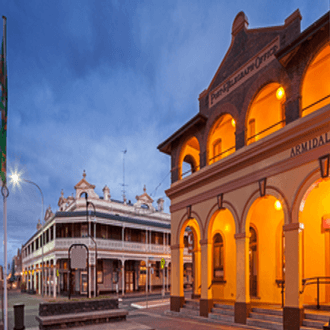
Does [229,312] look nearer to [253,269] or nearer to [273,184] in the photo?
[253,269]

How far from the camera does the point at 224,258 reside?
16.6 m

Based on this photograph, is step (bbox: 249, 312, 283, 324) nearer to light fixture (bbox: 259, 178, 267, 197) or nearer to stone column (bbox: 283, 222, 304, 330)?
stone column (bbox: 283, 222, 304, 330)

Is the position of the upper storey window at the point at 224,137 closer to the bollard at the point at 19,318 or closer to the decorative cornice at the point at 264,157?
the decorative cornice at the point at 264,157

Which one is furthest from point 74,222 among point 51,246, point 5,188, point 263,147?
point 263,147

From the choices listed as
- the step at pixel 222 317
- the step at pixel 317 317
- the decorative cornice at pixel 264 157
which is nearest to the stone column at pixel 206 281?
the step at pixel 222 317

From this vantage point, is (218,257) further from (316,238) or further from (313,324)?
(313,324)

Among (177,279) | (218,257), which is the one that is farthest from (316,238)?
(177,279)

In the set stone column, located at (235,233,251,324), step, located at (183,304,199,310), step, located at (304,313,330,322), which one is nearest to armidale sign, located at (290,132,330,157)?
stone column, located at (235,233,251,324)

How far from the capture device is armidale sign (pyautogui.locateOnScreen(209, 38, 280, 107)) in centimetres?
1253

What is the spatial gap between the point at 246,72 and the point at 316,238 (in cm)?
727

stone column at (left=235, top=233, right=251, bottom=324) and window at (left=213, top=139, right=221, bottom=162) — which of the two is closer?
stone column at (left=235, top=233, right=251, bottom=324)

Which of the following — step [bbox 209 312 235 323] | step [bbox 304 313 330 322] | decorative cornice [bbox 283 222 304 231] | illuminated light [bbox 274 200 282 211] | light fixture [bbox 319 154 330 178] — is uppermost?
light fixture [bbox 319 154 330 178]

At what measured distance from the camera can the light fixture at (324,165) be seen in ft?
30.9

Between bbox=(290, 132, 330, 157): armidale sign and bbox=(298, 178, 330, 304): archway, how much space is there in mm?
2082
